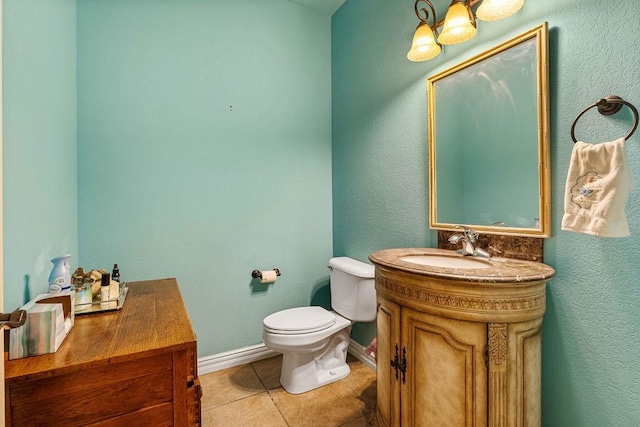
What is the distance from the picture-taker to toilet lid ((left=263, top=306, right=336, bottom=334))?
5.72ft

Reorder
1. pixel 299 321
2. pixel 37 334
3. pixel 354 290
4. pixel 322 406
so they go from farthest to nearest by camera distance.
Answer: pixel 354 290
pixel 299 321
pixel 322 406
pixel 37 334

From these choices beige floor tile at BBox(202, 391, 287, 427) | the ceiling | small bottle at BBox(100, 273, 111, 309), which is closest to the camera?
small bottle at BBox(100, 273, 111, 309)

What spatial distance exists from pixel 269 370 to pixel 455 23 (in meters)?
2.29

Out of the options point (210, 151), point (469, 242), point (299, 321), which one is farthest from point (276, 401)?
point (210, 151)

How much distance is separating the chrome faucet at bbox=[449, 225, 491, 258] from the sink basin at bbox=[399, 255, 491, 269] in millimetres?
31

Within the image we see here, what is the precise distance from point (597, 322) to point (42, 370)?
170 cm

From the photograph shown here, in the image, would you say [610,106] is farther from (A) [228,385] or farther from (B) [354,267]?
(A) [228,385]

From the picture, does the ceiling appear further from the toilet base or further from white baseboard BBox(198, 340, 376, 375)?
white baseboard BBox(198, 340, 376, 375)

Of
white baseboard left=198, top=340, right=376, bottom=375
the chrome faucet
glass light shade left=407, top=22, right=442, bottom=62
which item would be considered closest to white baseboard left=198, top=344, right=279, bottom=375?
white baseboard left=198, top=340, right=376, bottom=375

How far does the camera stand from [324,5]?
2387mm

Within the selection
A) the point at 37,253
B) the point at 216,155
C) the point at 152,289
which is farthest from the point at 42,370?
the point at 216,155

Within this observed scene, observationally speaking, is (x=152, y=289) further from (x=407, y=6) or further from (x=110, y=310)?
(x=407, y=6)

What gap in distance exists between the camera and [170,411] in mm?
899

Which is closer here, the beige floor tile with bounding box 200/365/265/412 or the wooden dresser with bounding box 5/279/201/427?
the wooden dresser with bounding box 5/279/201/427
